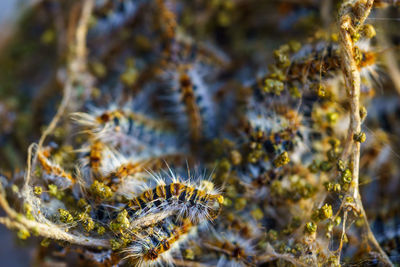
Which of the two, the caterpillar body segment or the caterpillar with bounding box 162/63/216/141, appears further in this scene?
the caterpillar with bounding box 162/63/216/141

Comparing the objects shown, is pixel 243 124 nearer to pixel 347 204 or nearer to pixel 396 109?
pixel 347 204

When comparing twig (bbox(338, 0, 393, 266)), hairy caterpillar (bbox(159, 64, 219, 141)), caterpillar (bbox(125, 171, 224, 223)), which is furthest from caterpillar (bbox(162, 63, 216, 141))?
twig (bbox(338, 0, 393, 266))

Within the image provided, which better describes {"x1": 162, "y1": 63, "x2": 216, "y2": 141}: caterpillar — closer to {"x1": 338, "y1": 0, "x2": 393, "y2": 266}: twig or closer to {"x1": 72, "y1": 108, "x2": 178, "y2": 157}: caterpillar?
{"x1": 72, "y1": 108, "x2": 178, "y2": 157}: caterpillar

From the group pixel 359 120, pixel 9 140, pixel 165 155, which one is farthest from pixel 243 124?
pixel 9 140

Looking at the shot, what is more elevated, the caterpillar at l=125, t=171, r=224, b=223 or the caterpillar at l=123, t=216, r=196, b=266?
the caterpillar at l=125, t=171, r=224, b=223

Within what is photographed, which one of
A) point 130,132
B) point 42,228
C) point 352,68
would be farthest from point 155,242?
point 352,68

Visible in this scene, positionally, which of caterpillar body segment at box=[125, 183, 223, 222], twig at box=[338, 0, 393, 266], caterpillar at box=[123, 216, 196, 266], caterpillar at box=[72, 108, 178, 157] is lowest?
caterpillar at box=[123, 216, 196, 266]

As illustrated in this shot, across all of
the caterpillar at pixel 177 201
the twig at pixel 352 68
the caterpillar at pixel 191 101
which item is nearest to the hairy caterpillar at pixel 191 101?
the caterpillar at pixel 191 101
